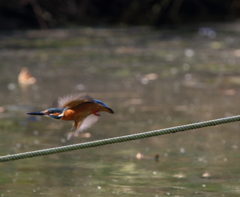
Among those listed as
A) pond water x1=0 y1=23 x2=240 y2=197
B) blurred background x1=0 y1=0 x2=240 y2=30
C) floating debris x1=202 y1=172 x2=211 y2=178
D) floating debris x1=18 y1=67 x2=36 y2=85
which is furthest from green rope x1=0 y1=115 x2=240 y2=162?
blurred background x1=0 y1=0 x2=240 y2=30

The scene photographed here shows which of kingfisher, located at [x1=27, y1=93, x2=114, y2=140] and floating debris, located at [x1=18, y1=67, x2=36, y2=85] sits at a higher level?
floating debris, located at [x1=18, y1=67, x2=36, y2=85]

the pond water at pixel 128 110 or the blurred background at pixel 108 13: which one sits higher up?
the blurred background at pixel 108 13

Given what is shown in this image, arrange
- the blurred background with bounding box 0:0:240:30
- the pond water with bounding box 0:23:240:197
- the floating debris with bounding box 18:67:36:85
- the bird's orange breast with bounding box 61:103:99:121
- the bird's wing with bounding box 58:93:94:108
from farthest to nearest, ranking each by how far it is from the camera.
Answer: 1. the blurred background with bounding box 0:0:240:30
2. the floating debris with bounding box 18:67:36:85
3. the pond water with bounding box 0:23:240:197
4. the bird's orange breast with bounding box 61:103:99:121
5. the bird's wing with bounding box 58:93:94:108

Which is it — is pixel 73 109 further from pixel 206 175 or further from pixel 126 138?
pixel 206 175

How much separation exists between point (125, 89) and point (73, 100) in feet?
15.9

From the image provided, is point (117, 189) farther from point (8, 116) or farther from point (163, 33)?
point (163, 33)

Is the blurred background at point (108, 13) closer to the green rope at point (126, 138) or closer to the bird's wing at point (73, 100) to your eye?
the green rope at point (126, 138)

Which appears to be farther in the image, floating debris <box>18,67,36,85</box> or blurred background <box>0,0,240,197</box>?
floating debris <box>18,67,36,85</box>

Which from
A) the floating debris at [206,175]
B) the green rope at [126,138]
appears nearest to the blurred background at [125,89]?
the floating debris at [206,175]

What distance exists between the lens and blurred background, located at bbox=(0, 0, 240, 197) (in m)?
3.95

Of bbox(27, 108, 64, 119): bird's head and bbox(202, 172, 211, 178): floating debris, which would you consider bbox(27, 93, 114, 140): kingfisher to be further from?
bbox(202, 172, 211, 178): floating debris

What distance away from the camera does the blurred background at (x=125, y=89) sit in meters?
3.95

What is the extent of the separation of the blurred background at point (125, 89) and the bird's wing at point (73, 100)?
0.06 metres

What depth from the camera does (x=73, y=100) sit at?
2648 mm
